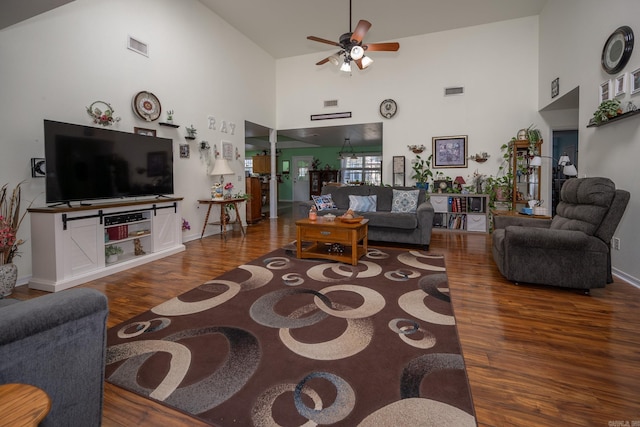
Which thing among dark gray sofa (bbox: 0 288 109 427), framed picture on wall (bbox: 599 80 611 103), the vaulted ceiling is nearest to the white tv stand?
dark gray sofa (bbox: 0 288 109 427)

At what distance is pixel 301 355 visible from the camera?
1.85 m

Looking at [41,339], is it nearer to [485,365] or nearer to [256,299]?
[256,299]

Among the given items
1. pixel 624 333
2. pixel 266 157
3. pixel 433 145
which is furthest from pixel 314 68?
pixel 624 333

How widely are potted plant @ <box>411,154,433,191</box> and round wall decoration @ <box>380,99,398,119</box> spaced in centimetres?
111

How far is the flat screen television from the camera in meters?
3.10

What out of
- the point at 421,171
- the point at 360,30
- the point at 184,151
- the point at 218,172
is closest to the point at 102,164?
the point at 184,151

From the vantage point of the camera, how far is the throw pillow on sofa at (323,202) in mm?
5301

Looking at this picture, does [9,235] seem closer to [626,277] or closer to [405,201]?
[405,201]

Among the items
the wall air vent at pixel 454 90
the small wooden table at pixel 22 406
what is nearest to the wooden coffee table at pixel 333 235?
the small wooden table at pixel 22 406

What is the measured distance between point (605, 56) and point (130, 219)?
232 inches

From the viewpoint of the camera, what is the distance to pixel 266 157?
326 inches

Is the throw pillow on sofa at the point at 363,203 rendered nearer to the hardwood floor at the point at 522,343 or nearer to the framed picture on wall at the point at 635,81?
the hardwood floor at the point at 522,343

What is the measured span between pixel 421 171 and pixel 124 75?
18.1ft

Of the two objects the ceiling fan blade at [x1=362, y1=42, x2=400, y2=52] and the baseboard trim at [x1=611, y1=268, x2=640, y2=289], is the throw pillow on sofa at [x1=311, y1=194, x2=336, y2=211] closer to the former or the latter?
the ceiling fan blade at [x1=362, y1=42, x2=400, y2=52]
